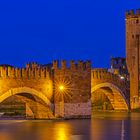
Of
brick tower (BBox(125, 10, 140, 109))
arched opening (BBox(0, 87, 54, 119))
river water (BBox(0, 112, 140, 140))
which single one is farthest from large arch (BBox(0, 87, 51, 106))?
brick tower (BBox(125, 10, 140, 109))

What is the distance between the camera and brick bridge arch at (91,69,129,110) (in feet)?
161

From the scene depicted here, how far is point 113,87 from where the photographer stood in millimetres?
51688

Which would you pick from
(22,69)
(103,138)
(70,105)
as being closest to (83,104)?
(70,105)

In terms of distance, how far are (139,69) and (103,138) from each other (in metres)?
33.2

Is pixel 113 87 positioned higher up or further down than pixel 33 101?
higher up

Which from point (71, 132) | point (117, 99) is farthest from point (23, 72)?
point (117, 99)

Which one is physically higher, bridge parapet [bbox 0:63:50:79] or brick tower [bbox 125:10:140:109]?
brick tower [bbox 125:10:140:109]

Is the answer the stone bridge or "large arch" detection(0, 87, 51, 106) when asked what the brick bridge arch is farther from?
"large arch" detection(0, 87, 51, 106)

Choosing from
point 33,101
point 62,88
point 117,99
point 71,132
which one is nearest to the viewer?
point 71,132

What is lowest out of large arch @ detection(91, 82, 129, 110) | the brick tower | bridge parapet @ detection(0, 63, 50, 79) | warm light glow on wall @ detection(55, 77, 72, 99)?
large arch @ detection(91, 82, 129, 110)

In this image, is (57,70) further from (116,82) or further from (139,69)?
(139,69)

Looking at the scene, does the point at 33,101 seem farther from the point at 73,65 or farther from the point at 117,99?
the point at 117,99

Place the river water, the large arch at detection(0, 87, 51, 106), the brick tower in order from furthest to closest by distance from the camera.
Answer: the brick tower
the large arch at detection(0, 87, 51, 106)
the river water

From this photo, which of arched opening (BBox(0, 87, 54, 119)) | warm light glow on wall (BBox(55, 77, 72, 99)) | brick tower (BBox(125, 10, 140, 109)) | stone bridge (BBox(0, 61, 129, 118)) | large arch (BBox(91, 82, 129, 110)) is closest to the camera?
arched opening (BBox(0, 87, 54, 119))
